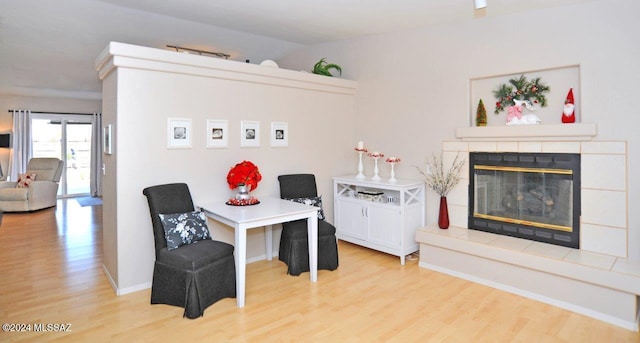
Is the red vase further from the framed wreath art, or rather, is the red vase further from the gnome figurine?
the gnome figurine

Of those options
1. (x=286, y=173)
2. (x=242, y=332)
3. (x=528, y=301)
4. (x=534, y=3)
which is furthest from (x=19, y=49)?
(x=528, y=301)

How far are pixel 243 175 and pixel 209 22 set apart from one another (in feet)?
6.38

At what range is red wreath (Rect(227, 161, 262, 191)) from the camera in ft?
12.1

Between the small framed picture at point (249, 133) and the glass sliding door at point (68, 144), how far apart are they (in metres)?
7.11

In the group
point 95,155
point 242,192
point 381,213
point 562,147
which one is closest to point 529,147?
point 562,147

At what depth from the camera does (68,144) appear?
912 centimetres

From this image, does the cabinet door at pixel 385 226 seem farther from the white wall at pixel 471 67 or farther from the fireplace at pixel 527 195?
the fireplace at pixel 527 195

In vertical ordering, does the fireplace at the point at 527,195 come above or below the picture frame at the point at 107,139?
below

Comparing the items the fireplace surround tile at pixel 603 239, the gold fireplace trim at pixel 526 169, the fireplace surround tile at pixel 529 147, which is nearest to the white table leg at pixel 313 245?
the gold fireplace trim at pixel 526 169

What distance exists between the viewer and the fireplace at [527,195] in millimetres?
3424

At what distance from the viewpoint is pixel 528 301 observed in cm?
316

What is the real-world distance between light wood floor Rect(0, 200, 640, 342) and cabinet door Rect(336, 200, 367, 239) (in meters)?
0.47

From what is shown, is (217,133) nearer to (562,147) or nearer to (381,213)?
(381,213)

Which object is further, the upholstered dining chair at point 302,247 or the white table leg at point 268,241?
the white table leg at point 268,241
